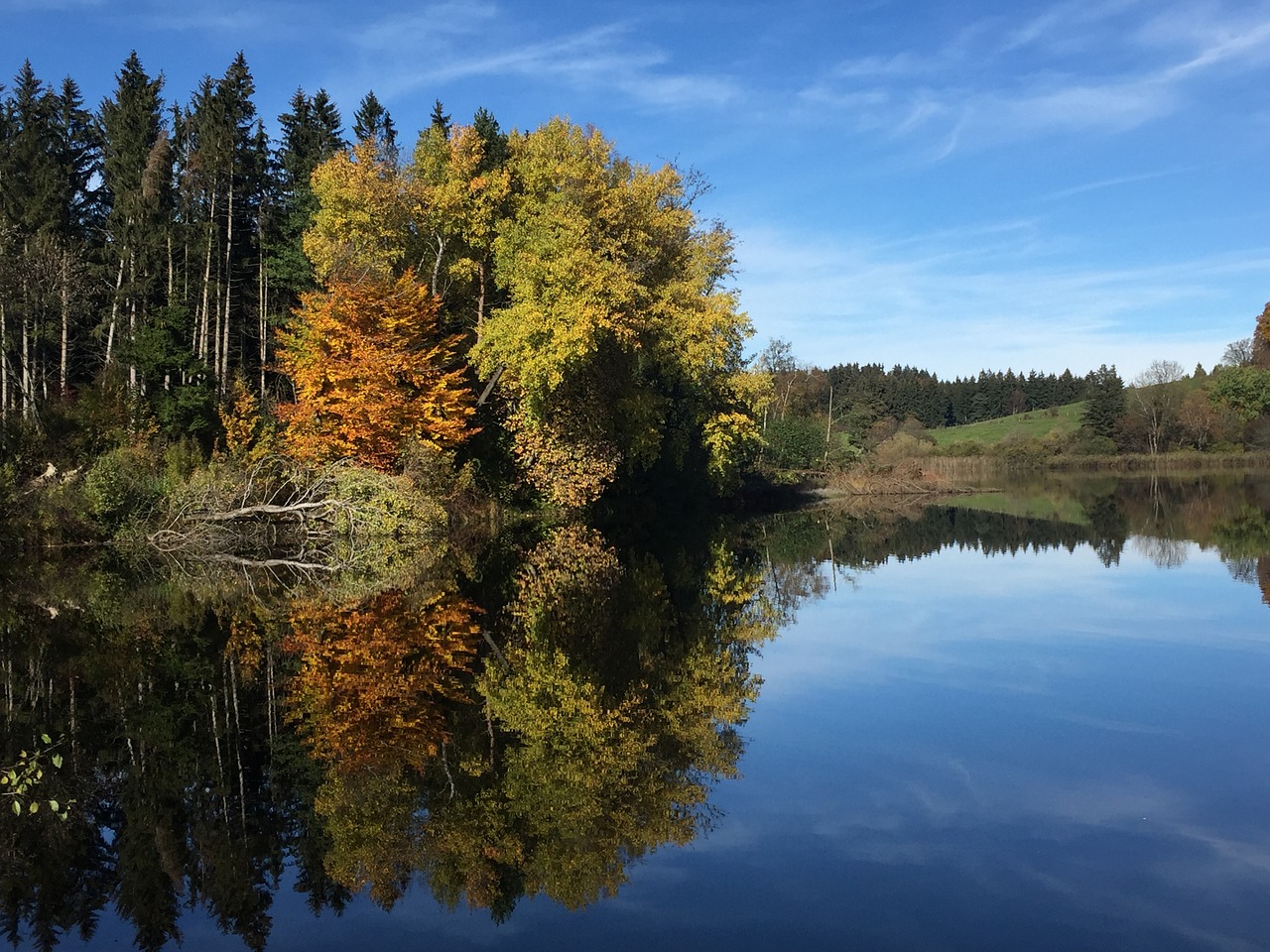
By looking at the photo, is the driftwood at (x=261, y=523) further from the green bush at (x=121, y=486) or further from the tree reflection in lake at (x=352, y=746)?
the tree reflection in lake at (x=352, y=746)

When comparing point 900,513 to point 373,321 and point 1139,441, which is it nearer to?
point 373,321

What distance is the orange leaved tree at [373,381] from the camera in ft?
90.5

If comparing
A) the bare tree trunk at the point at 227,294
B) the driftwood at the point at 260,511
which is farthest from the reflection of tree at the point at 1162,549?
the bare tree trunk at the point at 227,294

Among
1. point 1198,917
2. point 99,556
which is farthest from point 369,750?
point 99,556

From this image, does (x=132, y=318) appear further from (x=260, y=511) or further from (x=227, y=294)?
(x=260, y=511)

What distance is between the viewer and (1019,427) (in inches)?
3971

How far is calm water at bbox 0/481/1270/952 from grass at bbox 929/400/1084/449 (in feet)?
266

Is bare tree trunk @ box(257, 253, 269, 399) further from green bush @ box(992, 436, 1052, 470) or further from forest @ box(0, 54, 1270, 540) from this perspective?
green bush @ box(992, 436, 1052, 470)

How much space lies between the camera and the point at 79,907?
5.93m

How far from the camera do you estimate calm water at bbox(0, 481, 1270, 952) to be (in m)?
5.71

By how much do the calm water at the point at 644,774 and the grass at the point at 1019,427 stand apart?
81042mm

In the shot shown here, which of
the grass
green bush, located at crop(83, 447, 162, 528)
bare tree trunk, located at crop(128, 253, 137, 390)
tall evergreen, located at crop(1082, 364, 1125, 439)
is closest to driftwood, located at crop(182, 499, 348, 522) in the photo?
green bush, located at crop(83, 447, 162, 528)

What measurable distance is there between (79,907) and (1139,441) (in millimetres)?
92510

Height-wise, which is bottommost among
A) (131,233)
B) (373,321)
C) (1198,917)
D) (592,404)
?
(1198,917)
